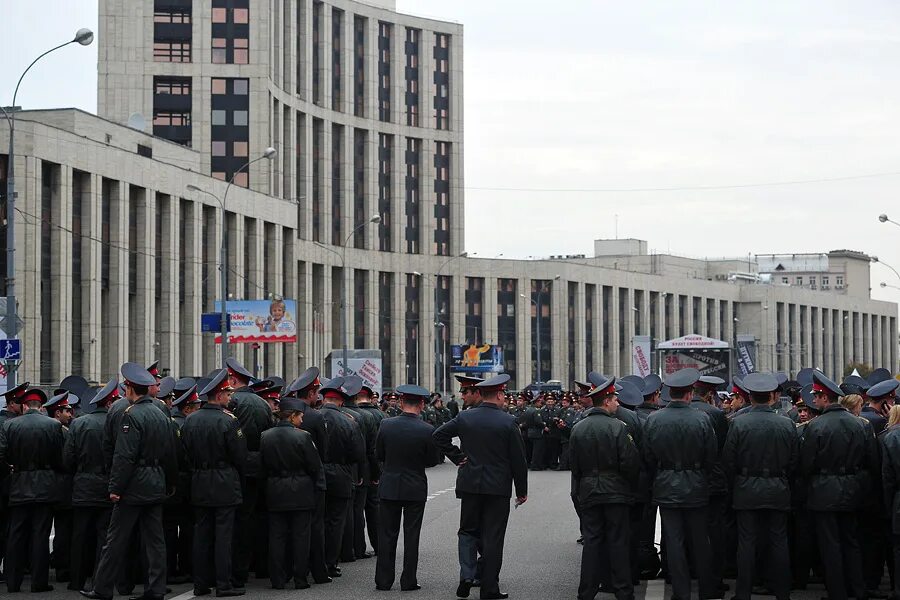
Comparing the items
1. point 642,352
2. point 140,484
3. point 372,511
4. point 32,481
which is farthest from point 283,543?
point 642,352

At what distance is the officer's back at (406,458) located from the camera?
14.0 meters

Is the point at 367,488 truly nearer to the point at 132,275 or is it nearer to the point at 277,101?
the point at 132,275

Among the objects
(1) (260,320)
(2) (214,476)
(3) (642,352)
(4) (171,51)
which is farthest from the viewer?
(4) (171,51)

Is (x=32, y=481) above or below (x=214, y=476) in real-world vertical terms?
below

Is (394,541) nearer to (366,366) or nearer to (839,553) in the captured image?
(839,553)

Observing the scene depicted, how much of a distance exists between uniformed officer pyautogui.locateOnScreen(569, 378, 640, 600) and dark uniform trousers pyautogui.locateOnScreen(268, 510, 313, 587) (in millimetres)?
2786

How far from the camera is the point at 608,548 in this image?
13.1m

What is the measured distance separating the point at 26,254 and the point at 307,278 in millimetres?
37665

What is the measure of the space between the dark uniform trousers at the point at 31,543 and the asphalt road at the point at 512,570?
0.21 meters

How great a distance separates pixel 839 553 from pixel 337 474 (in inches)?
203

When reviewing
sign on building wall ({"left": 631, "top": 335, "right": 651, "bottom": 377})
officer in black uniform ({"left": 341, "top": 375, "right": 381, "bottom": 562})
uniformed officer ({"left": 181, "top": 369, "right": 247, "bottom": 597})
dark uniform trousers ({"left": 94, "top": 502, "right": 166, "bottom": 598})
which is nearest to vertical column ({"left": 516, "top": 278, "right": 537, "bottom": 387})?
sign on building wall ({"left": 631, "top": 335, "right": 651, "bottom": 377})

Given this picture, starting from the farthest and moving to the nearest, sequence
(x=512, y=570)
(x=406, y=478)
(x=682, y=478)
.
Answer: (x=512, y=570), (x=406, y=478), (x=682, y=478)

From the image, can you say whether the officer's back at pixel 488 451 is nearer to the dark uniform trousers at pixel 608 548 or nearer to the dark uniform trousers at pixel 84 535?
the dark uniform trousers at pixel 608 548

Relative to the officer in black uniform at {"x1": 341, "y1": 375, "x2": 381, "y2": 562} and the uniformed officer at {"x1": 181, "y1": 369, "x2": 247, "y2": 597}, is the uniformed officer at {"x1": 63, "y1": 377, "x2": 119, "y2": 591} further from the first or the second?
the officer in black uniform at {"x1": 341, "y1": 375, "x2": 381, "y2": 562}
